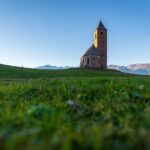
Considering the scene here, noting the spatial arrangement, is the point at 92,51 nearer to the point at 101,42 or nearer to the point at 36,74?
the point at 101,42

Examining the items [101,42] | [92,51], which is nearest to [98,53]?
[92,51]

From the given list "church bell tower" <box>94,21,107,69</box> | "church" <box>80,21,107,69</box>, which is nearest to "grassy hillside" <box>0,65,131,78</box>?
"church" <box>80,21,107,69</box>

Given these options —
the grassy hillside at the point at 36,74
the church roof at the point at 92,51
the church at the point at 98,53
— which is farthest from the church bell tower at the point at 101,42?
the grassy hillside at the point at 36,74

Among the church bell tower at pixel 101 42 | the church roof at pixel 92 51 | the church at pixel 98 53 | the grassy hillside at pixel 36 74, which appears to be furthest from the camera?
the church bell tower at pixel 101 42

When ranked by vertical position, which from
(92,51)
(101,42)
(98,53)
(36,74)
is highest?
(101,42)

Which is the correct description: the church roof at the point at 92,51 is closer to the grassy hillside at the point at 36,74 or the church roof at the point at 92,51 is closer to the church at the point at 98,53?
the church at the point at 98,53

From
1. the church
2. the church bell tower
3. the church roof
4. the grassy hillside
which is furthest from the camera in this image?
the church bell tower

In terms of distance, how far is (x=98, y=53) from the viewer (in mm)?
151625

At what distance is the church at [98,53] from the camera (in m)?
147

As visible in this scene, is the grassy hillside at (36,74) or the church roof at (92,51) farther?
the church roof at (92,51)

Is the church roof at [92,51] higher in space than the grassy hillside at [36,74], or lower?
higher

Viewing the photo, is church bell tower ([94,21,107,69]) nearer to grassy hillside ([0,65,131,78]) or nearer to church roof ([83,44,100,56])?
church roof ([83,44,100,56])

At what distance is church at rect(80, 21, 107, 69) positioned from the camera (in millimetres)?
147000

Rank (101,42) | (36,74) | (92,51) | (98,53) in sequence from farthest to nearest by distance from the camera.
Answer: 1. (101,42)
2. (98,53)
3. (92,51)
4. (36,74)
